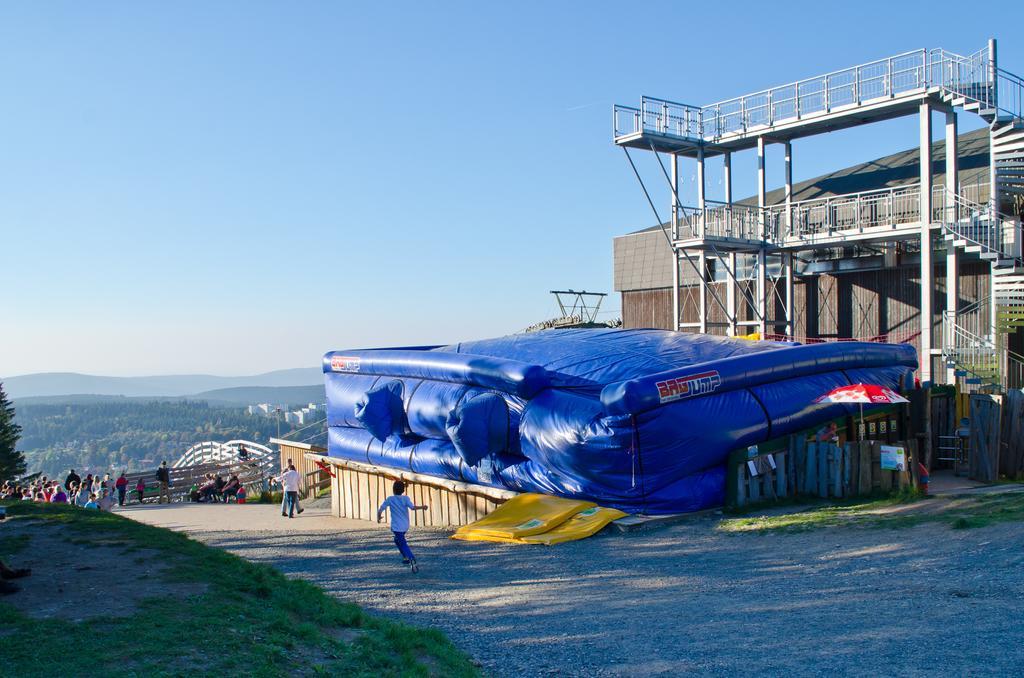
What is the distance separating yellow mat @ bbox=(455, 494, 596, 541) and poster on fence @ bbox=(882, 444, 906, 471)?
178 inches

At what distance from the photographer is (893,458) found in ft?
44.3

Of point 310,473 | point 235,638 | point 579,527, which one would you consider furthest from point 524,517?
point 310,473

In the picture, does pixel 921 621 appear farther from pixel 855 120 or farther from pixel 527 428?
pixel 855 120

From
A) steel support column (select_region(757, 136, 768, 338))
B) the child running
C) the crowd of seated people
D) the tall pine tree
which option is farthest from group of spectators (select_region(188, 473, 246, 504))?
the child running

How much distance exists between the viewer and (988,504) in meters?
11.5

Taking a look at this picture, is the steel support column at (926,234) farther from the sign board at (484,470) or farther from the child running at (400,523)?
the child running at (400,523)

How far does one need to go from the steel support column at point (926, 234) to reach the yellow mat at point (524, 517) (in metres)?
11.9

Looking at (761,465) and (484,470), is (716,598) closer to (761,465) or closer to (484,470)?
(761,465)

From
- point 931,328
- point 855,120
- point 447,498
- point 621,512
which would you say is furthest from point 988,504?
point 855,120

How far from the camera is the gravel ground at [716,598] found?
6652 millimetres

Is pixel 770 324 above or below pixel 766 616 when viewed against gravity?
above

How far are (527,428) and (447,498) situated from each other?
2.71 meters

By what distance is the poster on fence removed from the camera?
1341 cm

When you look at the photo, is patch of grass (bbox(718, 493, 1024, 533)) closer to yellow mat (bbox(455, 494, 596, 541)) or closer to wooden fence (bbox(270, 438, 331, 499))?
yellow mat (bbox(455, 494, 596, 541))
